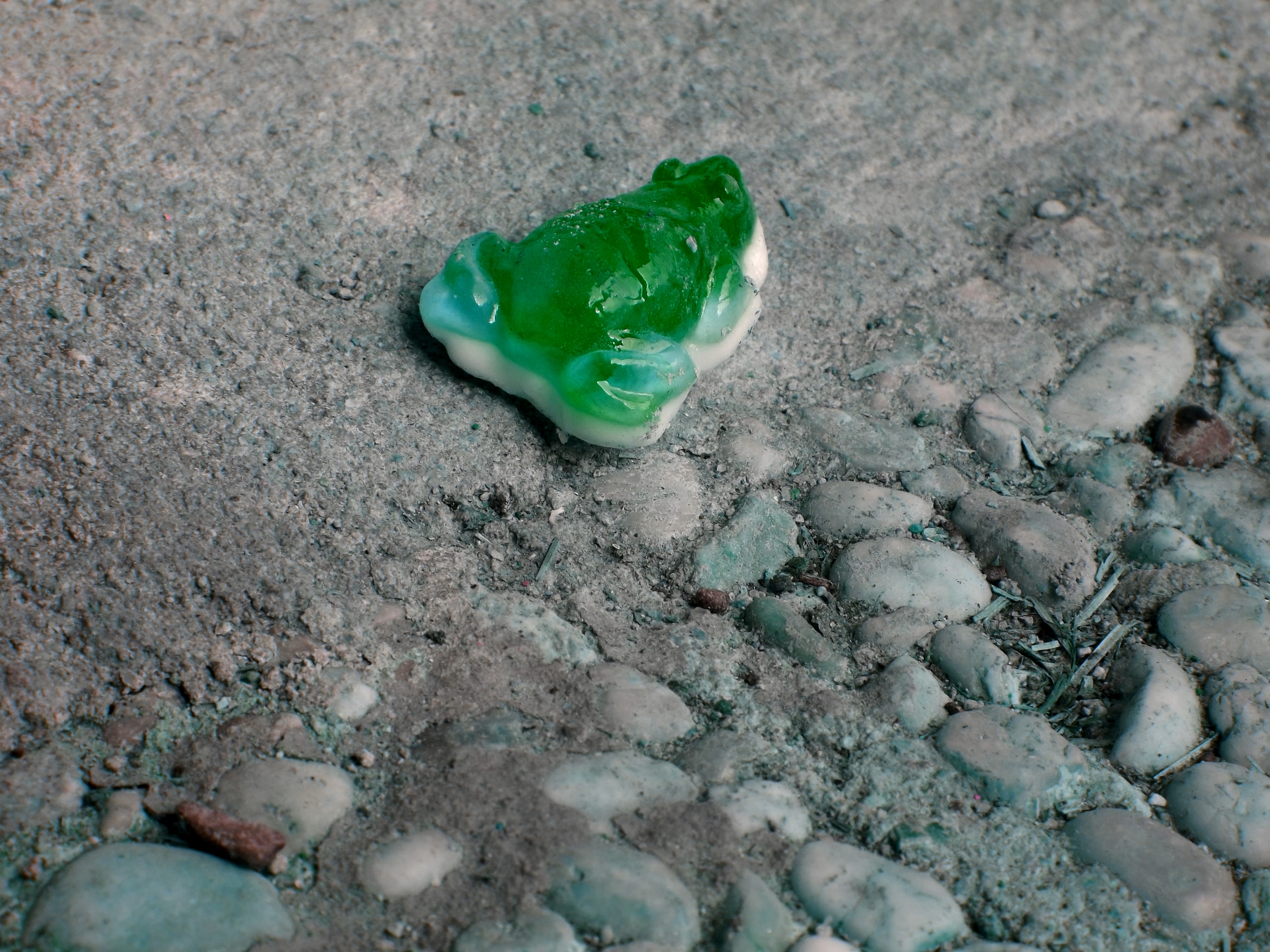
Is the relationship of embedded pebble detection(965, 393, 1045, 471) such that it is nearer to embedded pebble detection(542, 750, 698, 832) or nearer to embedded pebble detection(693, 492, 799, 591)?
embedded pebble detection(693, 492, 799, 591)

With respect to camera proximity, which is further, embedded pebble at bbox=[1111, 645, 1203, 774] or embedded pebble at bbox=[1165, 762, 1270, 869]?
embedded pebble at bbox=[1111, 645, 1203, 774]

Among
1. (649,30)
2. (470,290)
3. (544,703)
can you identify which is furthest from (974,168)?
(544,703)

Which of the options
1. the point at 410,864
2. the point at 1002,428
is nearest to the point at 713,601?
the point at 410,864

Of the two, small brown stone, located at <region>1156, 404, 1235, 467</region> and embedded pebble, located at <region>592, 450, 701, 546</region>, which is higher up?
small brown stone, located at <region>1156, 404, 1235, 467</region>

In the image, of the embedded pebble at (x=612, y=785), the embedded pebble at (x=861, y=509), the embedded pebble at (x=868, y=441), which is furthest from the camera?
the embedded pebble at (x=868, y=441)

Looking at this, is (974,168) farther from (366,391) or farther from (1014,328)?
(366,391)

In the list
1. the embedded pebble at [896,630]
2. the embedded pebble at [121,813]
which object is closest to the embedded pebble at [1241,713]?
the embedded pebble at [896,630]

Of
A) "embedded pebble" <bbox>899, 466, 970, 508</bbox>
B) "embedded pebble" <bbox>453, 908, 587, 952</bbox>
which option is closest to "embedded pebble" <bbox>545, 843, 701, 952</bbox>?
"embedded pebble" <bbox>453, 908, 587, 952</bbox>

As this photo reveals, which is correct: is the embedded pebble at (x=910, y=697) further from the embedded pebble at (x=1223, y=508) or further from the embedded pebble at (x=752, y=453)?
the embedded pebble at (x=1223, y=508)
